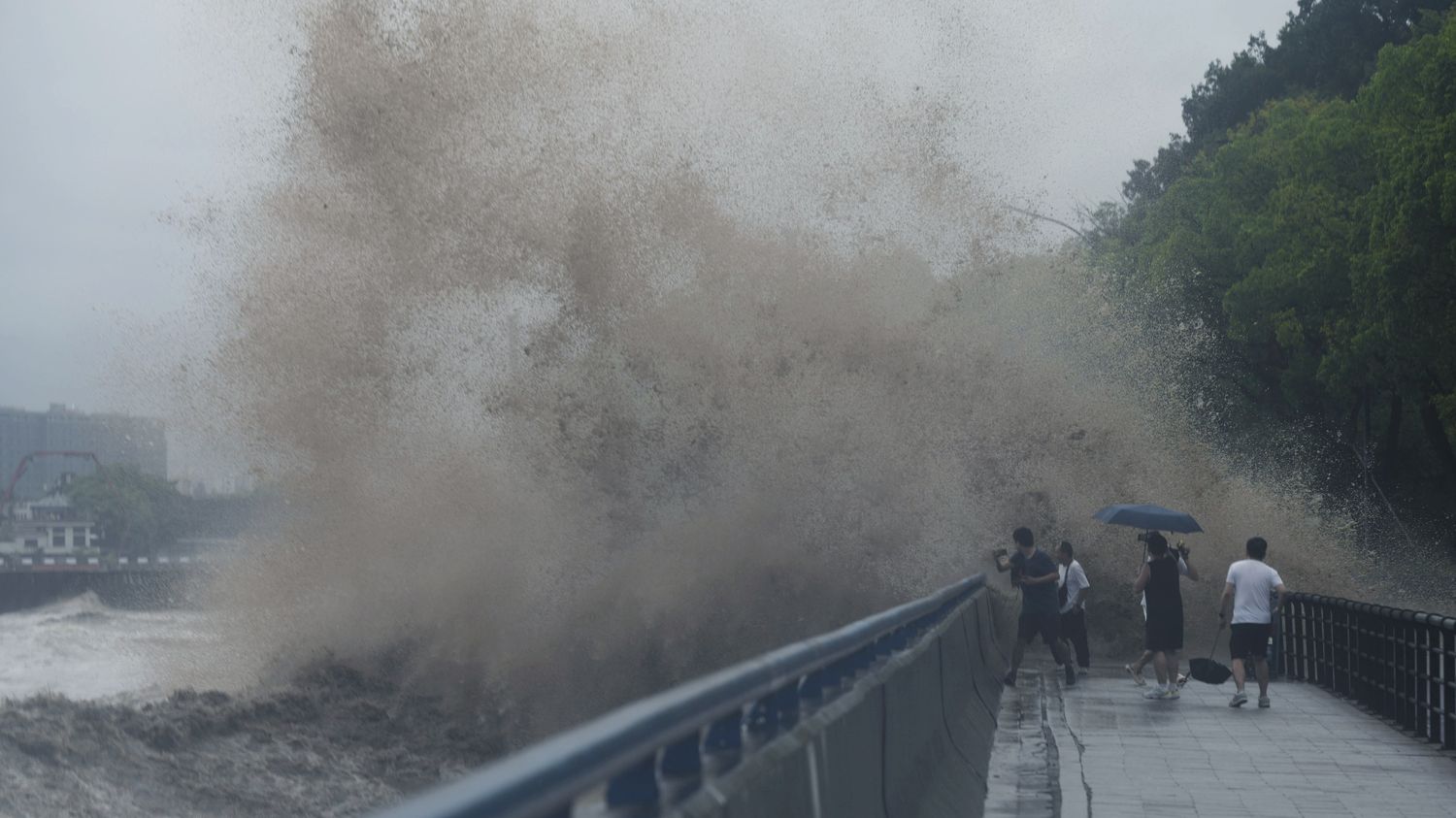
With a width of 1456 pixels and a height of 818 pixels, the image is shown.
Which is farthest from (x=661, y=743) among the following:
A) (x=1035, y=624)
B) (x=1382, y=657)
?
(x=1035, y=624)

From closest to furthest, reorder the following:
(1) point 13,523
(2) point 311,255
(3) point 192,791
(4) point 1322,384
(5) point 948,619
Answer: (5) point 948,619 < (3) point 192,791 < (2) point 311,255 < (4) point 1322,384 < (1) point 13,523

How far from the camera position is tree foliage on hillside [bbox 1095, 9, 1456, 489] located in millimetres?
34594

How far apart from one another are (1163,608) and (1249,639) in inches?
49.3

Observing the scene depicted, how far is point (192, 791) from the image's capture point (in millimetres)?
19078

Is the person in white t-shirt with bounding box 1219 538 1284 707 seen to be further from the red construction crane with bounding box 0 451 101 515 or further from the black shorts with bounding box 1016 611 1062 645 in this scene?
the red construction crane with bounding box 0 451 101 515

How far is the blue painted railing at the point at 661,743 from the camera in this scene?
2156mm

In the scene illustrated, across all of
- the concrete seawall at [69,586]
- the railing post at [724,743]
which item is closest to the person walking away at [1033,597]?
the railing post at [724,743]

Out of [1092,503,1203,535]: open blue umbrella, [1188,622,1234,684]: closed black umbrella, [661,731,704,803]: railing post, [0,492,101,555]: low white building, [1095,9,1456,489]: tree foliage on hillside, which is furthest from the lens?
[0,492,101,555]: low white building

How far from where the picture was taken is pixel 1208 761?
12102mm

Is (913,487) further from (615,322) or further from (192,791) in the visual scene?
(192,791)

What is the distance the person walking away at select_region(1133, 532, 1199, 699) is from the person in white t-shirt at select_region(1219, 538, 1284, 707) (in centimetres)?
95

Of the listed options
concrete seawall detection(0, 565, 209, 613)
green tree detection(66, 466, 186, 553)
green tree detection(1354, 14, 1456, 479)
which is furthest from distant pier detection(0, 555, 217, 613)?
green tree detection(1354, 14, 1456, 479)

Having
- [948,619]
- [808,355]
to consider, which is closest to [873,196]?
[808,355]

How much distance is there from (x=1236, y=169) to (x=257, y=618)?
31389mm
